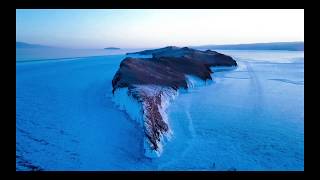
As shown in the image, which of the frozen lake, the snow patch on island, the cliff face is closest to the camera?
the frozen lake

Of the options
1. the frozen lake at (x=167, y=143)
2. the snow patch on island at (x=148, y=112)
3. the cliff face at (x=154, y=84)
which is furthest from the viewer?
the cliff face at (x=154, y=84)

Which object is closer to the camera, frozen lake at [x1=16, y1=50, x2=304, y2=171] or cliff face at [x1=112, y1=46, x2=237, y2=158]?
frozen lake at [x1=16, y1=50, x2=304, y2=171]

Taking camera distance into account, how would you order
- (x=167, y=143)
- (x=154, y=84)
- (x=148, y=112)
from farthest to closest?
(x=154, y=84) < (x=148, y=112) < (x=167, y=143)

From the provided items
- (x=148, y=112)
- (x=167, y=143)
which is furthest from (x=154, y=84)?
(x=167, y=143)

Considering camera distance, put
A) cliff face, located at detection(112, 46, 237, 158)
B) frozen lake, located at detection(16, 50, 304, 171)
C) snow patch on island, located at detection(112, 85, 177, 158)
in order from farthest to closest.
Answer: cliff face, located at detection(112, 46, 237, 158), snow patch on island, located at detection(112, 85, 177, 158), frozen lake, located at detection(16, 50, 304, 171)

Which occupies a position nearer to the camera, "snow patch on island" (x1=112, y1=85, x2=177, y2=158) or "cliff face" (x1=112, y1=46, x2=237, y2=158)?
"snow patch on island" (x1=112, y1=85, x2=177, y2=158)

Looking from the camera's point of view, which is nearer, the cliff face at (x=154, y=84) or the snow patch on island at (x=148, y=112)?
the snow patch on island at (x=148, y=112)

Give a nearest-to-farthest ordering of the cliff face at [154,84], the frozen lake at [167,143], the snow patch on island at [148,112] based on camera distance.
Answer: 1. the frozen lake at [167,143]
2. the snow patch on island at [148,112]
3. the cliff face at [154,84]

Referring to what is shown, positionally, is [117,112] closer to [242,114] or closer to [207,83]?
[242,114]

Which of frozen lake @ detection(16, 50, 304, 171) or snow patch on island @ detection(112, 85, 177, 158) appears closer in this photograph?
frozen lake @ detection(16, 50, 304, 171)

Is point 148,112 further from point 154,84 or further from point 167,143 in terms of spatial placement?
point 154,84
